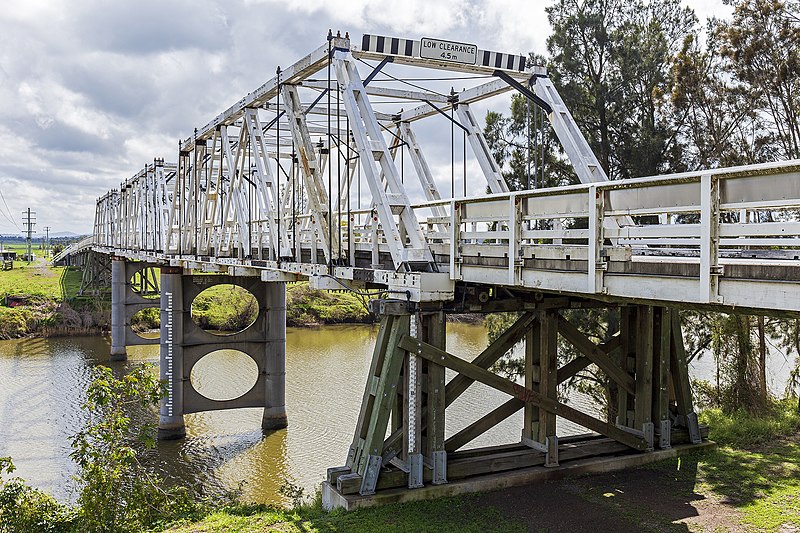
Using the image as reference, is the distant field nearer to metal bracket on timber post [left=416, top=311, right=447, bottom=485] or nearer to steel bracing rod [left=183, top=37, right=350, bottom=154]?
steel bracing rod [left=183, top=37, right=350, bottom=154]

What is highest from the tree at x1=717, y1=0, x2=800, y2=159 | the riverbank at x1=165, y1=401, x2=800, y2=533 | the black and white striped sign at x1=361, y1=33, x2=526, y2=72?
the tree at x1=717, y1=0, x2=800, y2=159

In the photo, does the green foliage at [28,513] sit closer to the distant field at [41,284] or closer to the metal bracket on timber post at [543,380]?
the metal bracket on timber post at [543,380]

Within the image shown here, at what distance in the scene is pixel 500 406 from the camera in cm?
1175

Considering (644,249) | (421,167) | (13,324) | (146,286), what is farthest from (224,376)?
(644,249)

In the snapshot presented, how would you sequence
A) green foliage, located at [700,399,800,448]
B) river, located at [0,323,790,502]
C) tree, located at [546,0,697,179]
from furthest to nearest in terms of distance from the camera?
1. tree, located at [546,0,697,179]
2. river, located at [0,323,790,502]
3. green foliage, located at [700,399,800,448]

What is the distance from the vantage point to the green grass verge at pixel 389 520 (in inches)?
373

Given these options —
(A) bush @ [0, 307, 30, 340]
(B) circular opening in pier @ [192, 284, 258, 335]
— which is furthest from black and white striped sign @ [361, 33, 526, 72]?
(A) bush @ [0, 307, 30, 340]

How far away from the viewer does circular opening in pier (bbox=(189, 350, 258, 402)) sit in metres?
28.8

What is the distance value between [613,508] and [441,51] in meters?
8.01

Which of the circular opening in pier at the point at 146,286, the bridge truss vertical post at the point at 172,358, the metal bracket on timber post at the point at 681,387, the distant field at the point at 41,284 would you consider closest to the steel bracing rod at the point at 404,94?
the metal bracket on timber post at the point at 681,387

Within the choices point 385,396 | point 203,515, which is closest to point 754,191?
point 385,396

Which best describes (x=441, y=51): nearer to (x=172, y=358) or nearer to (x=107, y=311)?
(x=172, y=358)

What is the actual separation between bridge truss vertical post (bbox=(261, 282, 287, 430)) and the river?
1.70ft

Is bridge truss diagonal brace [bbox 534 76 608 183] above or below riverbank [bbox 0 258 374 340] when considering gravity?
above
